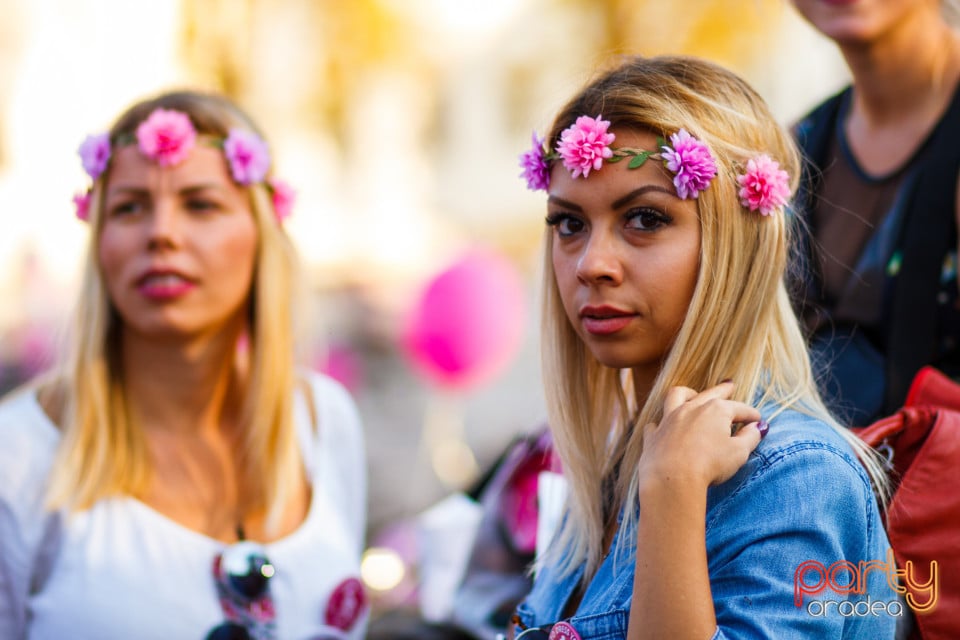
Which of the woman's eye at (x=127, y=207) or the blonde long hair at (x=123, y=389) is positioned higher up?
the woman's eye at (x=127, y=207)

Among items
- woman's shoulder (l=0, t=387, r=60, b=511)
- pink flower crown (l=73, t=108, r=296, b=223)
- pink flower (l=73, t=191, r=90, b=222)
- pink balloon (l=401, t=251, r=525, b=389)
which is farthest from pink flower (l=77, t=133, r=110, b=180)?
pink balloon (l=401, t=251, r=525, b=389)

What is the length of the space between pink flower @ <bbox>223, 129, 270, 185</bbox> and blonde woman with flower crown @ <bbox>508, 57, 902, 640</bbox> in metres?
1.14

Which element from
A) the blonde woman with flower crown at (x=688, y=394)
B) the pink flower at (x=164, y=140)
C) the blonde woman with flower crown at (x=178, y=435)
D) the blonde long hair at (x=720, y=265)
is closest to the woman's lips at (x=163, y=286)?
the blonde woman with flower crown at (x=178, y=435)

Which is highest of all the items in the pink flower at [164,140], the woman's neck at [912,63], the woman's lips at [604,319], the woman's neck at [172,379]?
the woman's neck at [912,63]

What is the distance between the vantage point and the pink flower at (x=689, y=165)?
1.88 metres

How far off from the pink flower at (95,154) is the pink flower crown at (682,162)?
159 centimetres

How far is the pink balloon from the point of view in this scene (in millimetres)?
6605

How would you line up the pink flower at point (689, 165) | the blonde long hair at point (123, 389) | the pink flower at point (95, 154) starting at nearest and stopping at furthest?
the pink flower at point (689, 165), the blonde long hair at point (123, 389), the pink flower at point (95, 154)

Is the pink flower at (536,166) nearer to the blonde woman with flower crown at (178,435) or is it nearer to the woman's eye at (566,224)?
the woman's eye at (566,224)

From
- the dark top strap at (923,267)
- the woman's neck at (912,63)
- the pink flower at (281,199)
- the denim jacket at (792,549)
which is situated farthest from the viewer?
the pink flower at (281,199)

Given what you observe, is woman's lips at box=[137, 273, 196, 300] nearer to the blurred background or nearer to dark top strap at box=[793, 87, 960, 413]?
the blurred background

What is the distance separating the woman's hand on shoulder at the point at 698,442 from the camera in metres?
1.70

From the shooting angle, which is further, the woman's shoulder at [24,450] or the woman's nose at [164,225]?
the woman's nose at [164,225]

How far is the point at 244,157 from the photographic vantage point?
3.01 m
